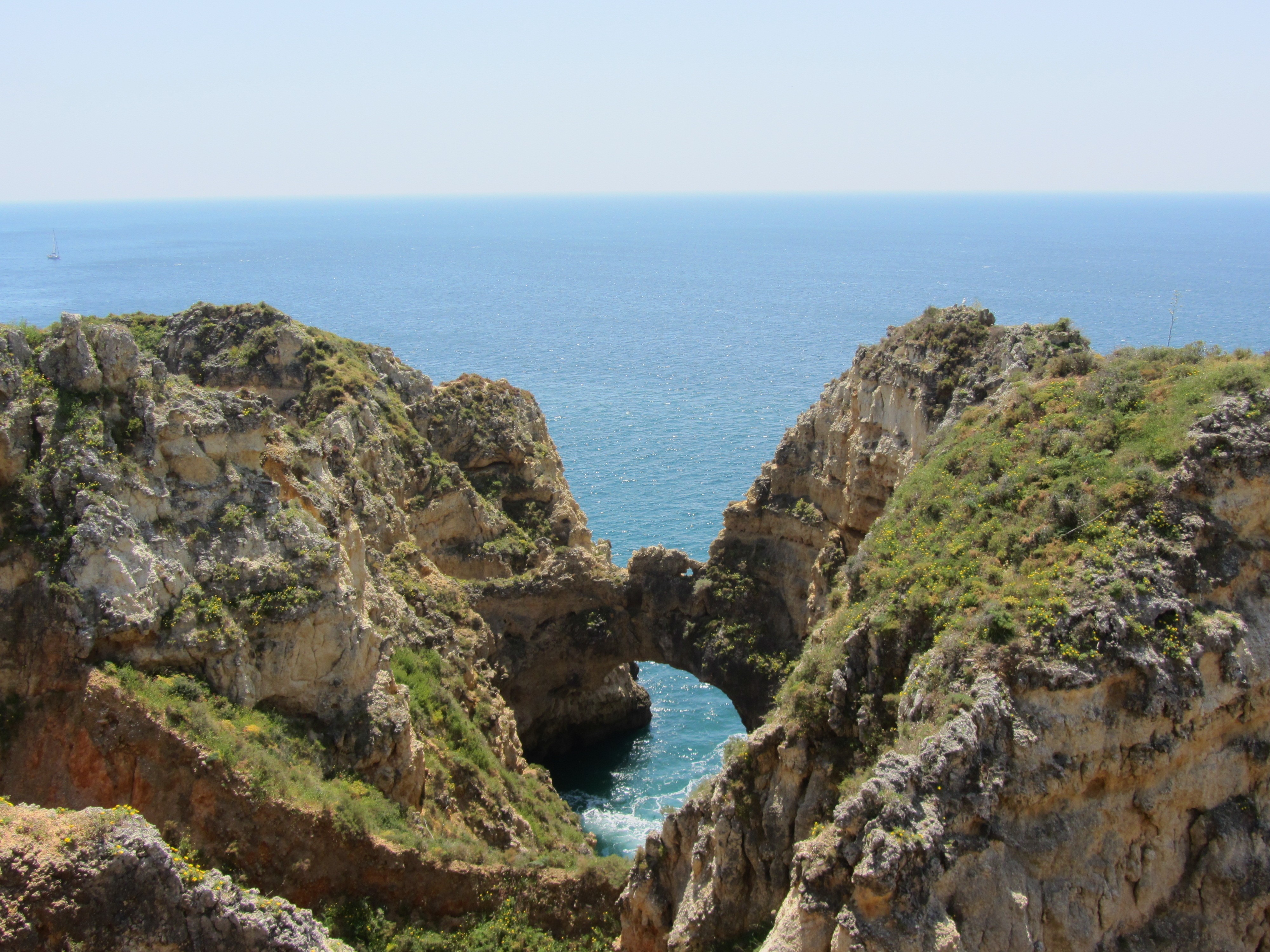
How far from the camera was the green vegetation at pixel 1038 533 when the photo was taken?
21.4 m

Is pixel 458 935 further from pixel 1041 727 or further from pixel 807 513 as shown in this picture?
pixel 807 513

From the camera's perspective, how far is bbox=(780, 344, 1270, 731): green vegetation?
2139cm

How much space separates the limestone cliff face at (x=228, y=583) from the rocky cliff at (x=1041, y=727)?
877 centimetres

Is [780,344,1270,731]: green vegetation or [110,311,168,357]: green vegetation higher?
[110,311,168,357]: green vegetation

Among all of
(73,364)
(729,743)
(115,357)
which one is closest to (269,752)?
(729,743)

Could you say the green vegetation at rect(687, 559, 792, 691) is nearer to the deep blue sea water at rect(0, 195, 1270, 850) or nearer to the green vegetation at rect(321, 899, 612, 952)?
the deep blue sea water at rect(0, 195, 1270, 850)

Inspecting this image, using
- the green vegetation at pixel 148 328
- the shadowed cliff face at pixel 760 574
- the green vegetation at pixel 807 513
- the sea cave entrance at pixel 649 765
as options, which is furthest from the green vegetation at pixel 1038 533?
the green vegetation at pixel 148 328

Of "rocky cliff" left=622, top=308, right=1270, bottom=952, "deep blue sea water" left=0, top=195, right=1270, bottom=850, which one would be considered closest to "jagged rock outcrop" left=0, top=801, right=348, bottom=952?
"rocky cliff" left=622, top=308, right=1270, bottom=952

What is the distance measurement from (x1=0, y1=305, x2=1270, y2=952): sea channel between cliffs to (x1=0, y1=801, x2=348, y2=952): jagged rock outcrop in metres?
0.06

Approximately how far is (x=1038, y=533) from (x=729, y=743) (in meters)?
9.40

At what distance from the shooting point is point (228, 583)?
27516 millimetres

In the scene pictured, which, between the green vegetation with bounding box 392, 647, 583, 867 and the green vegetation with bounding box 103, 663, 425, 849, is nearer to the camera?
the green vegetation with bounding box 103, 663, 425, 849

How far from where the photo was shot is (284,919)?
60.0 ft

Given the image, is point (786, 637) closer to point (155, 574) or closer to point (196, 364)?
Result: point (155, 574)
